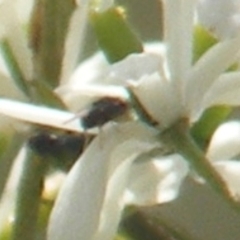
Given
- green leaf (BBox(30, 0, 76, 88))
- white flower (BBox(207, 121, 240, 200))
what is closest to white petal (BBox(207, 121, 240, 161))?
white flower (BBox(207, 121, 240, 200))

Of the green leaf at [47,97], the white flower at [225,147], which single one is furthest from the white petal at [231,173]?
the green leaf at [47,97]

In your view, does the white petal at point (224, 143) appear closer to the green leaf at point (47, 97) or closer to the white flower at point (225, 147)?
the white flower at point (225, 147)

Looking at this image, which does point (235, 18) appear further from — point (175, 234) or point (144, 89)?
point (175, 234)

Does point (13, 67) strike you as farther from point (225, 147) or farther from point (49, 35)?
point (225, 147)

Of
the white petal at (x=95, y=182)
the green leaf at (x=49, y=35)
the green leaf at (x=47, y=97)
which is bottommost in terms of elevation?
the white petal at (x=95, y=182)

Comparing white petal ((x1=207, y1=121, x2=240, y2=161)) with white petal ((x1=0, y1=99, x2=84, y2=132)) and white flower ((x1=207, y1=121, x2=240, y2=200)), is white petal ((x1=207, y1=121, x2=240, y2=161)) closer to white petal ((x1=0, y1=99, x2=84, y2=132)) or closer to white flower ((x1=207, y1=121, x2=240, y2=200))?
white flower ((x1=207, y1=121, x2=240, y2=200))

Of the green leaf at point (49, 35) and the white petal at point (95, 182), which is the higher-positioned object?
the green leaf at point (49, 35)

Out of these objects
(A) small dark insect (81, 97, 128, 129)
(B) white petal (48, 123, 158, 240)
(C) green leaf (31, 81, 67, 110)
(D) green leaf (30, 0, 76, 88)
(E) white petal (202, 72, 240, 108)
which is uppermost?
(D) green leaf (30, 0, 76, 88)
